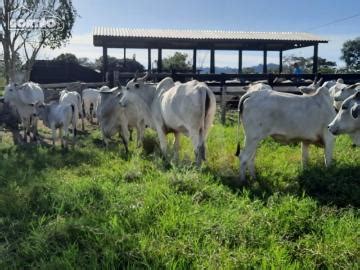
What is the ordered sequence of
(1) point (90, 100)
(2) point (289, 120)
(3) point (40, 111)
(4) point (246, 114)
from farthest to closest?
1. (1) point (90, 100)
2. (3) point (40, 111)
3. (4) point (246, 114)
4. (2) point (289, 120)

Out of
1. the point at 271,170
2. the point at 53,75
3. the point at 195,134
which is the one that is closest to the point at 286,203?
the point at 271,170

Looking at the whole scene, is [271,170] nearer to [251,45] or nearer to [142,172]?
[142,172]

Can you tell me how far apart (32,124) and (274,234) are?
7712 millimetres

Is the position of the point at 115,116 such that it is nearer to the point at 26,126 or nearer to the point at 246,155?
the point at 26,126

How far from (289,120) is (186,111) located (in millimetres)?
1519

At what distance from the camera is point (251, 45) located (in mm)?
21984

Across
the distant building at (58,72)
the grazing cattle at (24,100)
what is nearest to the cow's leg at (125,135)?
the grazing cattle at (24,100)

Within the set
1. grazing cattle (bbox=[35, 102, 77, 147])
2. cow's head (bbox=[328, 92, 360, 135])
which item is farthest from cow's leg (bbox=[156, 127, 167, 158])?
cow's head (bbox=[328, 92, 360, 135])

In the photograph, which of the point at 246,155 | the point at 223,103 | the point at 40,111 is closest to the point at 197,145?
the point at 246,155

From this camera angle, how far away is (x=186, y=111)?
6.47m

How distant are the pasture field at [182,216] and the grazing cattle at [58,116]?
2.36 meters

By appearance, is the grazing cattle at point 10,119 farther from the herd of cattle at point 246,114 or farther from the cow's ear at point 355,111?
the cow's ear at point 355,111

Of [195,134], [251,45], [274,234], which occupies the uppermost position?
[251,45]

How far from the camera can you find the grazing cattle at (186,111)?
20.9 feet
